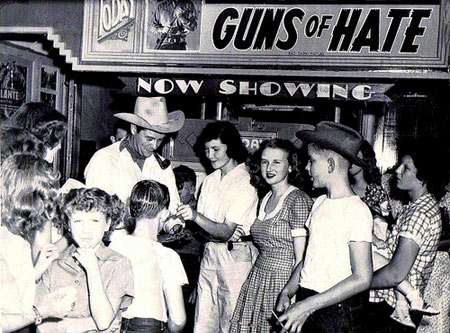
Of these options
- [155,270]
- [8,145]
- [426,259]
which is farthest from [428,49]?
[8,145]

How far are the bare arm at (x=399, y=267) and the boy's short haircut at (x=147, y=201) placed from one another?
1.23 m

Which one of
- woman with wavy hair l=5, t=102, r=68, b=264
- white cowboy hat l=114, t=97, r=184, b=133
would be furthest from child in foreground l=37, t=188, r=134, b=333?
white cowboy hat l=114, t=97, r=184, b=133

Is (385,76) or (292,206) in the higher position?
(385,76)

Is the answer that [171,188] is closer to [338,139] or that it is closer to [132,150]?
[132,150]

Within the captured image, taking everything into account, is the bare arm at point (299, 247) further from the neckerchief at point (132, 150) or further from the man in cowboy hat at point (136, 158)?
the neckerchief at point (132, 150)

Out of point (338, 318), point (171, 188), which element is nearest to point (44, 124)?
point (171, 188)

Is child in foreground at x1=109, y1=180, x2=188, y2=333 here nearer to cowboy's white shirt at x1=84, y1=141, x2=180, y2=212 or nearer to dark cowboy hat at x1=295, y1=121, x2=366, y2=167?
dark cowboy hat at x1=295, y1=121, x2=366, y2=167

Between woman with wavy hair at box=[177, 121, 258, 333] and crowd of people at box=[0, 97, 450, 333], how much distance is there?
0.01 m

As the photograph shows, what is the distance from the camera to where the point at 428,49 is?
4668 millimetres

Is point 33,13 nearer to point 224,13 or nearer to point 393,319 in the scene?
point 224,13

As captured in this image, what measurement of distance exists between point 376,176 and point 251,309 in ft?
5.33

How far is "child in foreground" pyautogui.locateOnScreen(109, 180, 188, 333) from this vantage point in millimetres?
2773

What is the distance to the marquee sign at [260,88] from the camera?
16.1ft

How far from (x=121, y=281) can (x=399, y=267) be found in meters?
1.47
